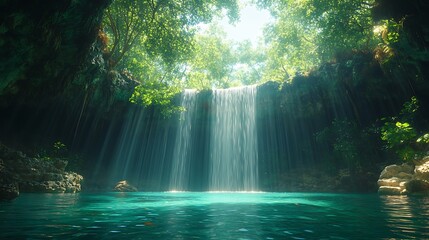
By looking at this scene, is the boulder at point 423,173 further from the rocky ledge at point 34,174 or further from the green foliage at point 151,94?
the rocky ledge at point 34,174

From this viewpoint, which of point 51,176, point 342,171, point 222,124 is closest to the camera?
point 51,176

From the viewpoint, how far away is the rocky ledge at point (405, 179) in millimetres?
10844

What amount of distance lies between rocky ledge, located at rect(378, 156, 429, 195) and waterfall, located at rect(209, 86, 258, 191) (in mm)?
13339

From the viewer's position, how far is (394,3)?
1173 cm

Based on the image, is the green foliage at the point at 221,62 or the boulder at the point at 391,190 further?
the green foliage at the point at 221,62

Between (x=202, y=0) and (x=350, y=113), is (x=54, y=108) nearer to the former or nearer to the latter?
(x=202, y=0)

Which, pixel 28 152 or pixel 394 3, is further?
pixel 28 152

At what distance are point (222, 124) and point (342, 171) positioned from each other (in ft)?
35.9

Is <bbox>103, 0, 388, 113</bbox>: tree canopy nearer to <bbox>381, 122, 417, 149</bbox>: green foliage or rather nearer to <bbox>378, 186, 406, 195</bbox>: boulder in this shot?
<bbox>381, 122, 417, 149</bbox>: green foliage

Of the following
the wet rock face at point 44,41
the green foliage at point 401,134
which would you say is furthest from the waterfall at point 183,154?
the green foliage at point 401,134

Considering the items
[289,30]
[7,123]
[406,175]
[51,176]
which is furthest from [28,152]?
[289,30]

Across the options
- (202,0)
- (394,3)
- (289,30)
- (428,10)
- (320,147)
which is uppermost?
(289,30)

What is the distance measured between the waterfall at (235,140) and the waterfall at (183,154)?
2.39m

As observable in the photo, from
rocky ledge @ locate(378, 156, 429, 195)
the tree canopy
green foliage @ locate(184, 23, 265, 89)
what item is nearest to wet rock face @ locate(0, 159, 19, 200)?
the tree canopy
